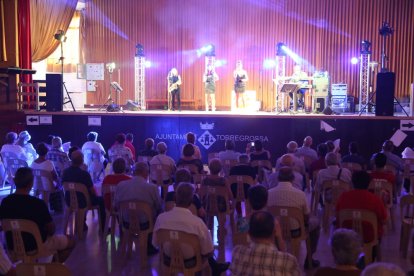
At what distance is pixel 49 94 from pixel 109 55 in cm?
635

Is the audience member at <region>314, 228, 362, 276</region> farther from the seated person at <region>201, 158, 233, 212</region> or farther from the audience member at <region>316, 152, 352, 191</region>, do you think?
the audience member at <region>316, 152, 352, 191</region>

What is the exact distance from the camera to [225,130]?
1174cm

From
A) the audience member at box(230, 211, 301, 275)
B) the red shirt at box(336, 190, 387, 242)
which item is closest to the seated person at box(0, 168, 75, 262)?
the audience member at box(230, 211, 301, 275)

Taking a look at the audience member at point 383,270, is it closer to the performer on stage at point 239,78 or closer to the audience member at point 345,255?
the audience member at point 345,255

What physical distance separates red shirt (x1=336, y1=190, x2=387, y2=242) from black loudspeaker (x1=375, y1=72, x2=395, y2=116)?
22.9 feet

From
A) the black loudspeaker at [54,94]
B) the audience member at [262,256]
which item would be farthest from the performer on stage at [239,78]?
the audience member at [262,256]

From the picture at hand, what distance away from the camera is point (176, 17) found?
17.9 metres

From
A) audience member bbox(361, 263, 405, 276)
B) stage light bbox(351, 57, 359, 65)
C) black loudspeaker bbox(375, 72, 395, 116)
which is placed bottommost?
audience member bbox(361, 263, 405, 276)

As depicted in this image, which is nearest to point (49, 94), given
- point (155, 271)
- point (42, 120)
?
point (42, 120)

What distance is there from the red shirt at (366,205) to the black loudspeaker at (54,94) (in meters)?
9.17

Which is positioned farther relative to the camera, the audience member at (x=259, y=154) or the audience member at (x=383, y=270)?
the audience member at (x=259, y=154)

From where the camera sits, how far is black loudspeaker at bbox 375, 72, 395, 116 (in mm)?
11031

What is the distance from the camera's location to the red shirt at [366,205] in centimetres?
456

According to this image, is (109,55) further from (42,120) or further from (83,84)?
(42,120)
